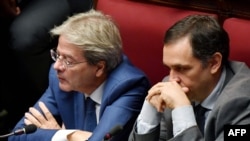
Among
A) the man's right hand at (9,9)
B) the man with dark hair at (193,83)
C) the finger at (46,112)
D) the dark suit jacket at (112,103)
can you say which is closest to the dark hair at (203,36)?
the man with dark hair at (193,83)

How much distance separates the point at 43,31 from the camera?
81.1 inches

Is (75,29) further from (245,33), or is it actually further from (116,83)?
(245,33)

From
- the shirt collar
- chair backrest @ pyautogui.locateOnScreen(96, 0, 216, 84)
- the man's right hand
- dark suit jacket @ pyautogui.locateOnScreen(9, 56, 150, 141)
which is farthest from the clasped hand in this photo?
the man's right hand

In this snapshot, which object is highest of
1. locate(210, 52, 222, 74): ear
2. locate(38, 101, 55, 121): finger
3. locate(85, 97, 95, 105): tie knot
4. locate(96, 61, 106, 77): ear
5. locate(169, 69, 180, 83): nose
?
locate(210, 52, 222, 74): ear

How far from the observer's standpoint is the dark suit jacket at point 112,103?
1.49 m

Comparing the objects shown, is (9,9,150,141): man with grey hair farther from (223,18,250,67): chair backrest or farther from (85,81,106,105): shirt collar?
(223,18,250,67): chair backrest

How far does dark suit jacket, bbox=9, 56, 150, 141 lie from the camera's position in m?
1.49

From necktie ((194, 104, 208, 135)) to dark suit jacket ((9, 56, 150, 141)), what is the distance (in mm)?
218

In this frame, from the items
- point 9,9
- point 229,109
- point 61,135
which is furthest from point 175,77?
point 9,9

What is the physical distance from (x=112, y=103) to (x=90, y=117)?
0.11m

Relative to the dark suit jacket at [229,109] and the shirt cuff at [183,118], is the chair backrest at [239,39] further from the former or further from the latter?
the shirt cuff at [183,118]

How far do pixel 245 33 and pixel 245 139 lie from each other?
0.48m

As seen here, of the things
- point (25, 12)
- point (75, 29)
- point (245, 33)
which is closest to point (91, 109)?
point (75, 29)

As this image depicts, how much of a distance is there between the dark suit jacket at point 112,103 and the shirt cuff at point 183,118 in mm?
243
